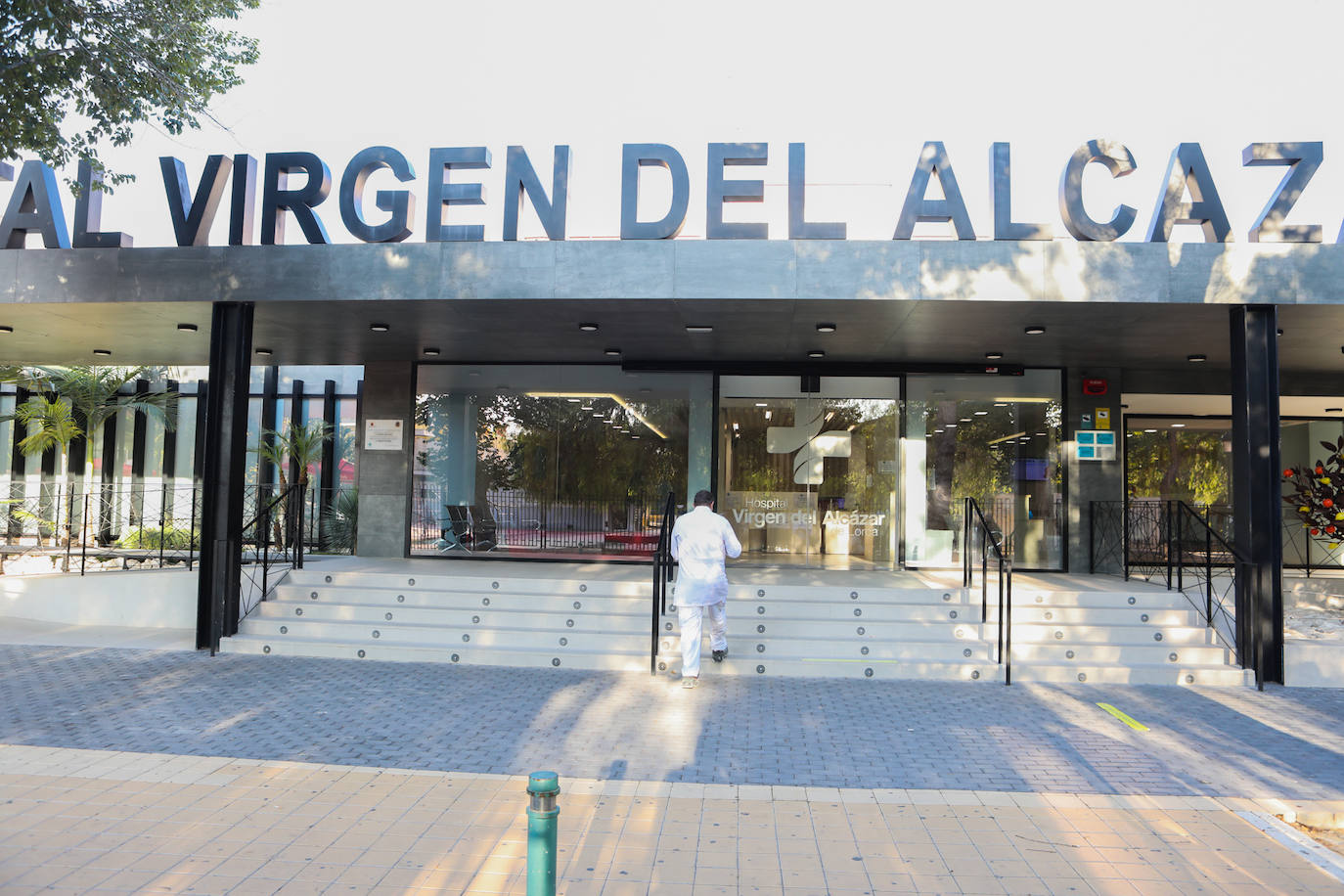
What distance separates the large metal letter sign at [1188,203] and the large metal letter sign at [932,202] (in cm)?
182

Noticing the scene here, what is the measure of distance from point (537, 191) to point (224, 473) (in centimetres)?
429

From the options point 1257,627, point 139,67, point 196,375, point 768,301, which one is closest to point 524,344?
point 768,301

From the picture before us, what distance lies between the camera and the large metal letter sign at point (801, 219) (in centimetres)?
859

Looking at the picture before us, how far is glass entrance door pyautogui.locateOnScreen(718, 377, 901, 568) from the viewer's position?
12.5 meters

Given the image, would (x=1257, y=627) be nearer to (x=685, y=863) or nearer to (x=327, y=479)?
(x=685, y=863)

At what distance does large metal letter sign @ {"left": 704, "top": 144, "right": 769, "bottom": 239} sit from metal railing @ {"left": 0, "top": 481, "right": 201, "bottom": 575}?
10327 mm

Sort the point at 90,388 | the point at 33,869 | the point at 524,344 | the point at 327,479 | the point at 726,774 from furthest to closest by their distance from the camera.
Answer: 1. the point at 327,479
2. the point at 90,388
3. the point at 524,344
4. the point at 726,774
5. the point at 33,869

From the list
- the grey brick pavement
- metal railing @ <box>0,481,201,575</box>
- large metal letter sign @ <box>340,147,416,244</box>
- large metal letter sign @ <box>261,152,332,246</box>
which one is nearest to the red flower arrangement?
the grey brick pavement

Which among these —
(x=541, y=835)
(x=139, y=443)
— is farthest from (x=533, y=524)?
(x=139, y=443)

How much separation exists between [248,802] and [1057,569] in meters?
10.6

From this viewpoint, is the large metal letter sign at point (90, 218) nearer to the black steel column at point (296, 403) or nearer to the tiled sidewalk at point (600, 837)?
the tiled sidewalk at point (600, 837)

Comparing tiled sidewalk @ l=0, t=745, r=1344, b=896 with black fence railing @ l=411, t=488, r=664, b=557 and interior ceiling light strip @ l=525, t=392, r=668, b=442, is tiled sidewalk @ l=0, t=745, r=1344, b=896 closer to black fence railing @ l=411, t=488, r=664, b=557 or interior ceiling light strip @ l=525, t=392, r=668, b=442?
black fence railing @ l=411, t=488, r=664, b=557

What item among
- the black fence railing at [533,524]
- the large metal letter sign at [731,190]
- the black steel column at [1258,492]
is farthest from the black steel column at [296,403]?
the black steel column at [1258,492]

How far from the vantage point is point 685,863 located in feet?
13.2
